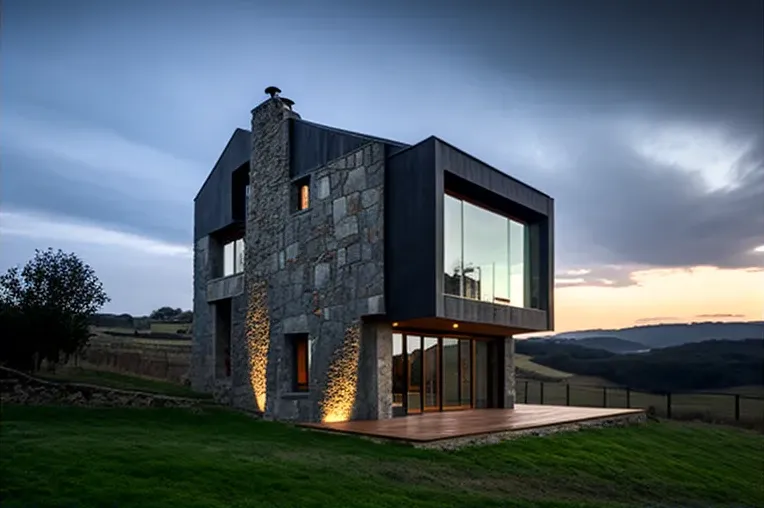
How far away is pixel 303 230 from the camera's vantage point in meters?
15.8

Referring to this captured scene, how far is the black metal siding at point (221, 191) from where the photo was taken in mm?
20672

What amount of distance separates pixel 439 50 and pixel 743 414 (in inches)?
643

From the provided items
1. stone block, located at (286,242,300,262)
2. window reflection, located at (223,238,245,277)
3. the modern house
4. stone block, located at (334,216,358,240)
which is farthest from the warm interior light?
stone block, located at (334,216,358,240)

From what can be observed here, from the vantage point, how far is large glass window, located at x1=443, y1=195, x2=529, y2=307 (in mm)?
14133

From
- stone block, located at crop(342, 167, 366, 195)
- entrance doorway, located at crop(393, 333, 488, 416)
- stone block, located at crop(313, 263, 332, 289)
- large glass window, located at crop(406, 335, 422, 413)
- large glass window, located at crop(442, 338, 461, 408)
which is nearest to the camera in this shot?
stone block, located at crop(342, 167, 366, 195)

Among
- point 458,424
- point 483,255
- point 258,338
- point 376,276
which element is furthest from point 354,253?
point 258,338

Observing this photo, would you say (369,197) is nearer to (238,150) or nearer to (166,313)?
(238,150)

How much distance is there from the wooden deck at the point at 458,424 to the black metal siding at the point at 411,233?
2.35m

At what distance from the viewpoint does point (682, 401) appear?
2681 centimetres

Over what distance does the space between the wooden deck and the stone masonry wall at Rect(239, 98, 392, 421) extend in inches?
46.1

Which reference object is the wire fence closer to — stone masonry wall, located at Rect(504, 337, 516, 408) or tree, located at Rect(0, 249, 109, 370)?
stone masonry wall, located at Rect(504, 337, 516, 408)

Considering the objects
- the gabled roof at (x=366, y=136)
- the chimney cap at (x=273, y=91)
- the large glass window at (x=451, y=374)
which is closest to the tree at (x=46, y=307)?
the chimney cap at (x=273, y=91)

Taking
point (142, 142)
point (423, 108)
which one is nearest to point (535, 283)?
point (423, 108)

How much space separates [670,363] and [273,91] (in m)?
31.5
